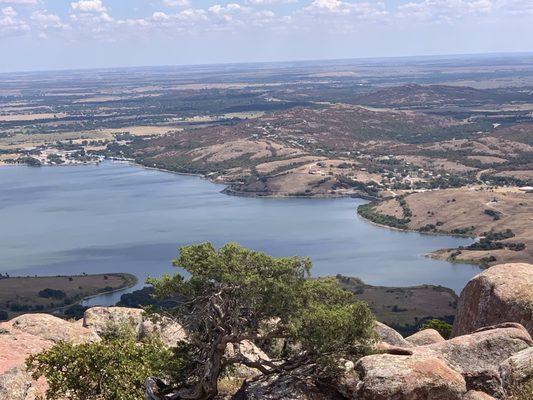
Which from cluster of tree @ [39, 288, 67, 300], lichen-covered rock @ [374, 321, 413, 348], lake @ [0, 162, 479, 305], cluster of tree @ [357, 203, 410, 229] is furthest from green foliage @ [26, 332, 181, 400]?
cluster of tree @ [357, 203, 410, 229]

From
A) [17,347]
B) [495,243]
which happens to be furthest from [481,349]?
[495,243]

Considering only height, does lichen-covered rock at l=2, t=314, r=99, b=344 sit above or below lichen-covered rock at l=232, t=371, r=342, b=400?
below

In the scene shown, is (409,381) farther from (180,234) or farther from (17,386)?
(180,234)

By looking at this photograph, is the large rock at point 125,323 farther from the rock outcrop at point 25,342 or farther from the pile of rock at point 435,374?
the pile of rock at point 435,374

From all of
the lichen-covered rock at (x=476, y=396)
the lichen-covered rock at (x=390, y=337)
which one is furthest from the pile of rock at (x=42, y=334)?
the lichen-covered rock at (x=476, y=396)

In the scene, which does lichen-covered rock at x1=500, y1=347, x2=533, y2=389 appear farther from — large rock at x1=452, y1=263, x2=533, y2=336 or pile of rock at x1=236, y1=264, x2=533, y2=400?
large rock at x1=452, y1=263, x2=533, y2=336

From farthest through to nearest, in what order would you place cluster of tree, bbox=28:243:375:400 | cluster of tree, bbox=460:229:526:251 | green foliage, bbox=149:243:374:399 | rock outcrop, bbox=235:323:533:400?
cluster of tree, bbox=460:229:526:251
green foliage, bbox=149:243:374:399
cluster of tree, bbox=28:243:375:400
rock outcrop, bbox=235:323:533:400
